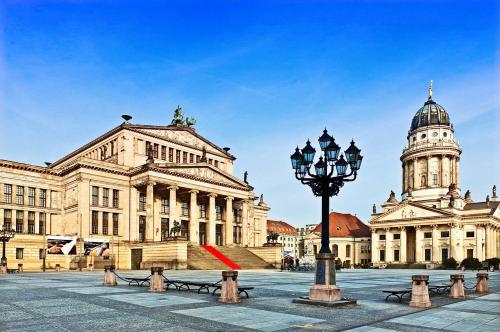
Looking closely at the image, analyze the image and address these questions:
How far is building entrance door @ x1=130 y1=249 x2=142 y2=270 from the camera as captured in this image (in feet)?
194

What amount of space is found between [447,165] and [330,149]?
102 meters

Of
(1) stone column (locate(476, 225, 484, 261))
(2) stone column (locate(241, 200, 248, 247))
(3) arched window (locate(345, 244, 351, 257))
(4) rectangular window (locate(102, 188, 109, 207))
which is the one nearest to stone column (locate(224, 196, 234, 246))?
(2) stone column (locate(241, 200, 248, 247))

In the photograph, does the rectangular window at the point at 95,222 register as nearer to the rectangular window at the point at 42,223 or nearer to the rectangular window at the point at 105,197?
the rectangular window at the point at 105,197

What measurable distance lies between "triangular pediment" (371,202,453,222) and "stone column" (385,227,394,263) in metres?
3.32

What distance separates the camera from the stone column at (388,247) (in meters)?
109

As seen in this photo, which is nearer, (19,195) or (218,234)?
(19,195)

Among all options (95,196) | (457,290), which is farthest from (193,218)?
(457,290)

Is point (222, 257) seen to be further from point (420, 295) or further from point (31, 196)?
point (420, 295)

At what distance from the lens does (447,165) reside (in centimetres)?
11006

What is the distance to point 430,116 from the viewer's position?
114 metres

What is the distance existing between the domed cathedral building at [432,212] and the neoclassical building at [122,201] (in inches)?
1943

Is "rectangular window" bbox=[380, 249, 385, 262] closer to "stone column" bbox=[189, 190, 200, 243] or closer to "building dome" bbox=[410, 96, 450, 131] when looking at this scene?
"building dome" bbox=[410, 96, 450, 131]

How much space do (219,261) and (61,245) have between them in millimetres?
19036

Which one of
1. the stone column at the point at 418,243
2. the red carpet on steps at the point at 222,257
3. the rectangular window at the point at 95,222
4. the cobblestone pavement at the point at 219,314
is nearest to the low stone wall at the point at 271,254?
the red carpet on steps at the point at 222,257
